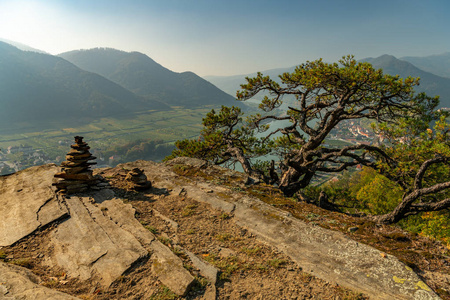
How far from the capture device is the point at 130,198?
8977 mm

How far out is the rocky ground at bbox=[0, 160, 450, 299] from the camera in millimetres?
4469

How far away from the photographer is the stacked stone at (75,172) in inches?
338

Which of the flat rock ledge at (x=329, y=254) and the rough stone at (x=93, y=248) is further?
the rough stone at (x=93, y=248)

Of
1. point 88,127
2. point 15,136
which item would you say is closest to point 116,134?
point 88,127

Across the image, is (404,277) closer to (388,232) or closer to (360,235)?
(360,235)

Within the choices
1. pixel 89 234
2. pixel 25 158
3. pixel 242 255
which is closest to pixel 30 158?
pixel 25 158

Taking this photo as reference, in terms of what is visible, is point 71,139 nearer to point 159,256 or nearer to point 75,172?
point 75,172

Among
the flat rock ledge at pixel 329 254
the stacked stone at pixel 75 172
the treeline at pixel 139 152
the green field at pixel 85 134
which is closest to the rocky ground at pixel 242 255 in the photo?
the flat rock ledge at pixel 329 254

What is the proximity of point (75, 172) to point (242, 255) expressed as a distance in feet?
25.5

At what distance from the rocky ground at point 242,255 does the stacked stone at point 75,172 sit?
4.30 feet

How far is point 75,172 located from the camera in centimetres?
877

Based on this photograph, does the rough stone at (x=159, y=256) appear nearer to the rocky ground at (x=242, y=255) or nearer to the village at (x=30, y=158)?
the rocky ground at (x=242, y=255)

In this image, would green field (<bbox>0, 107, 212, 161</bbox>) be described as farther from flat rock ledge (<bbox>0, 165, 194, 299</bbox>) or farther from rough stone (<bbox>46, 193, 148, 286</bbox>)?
rough stone (<bbox>46, 193, 148, 286</bbox>)

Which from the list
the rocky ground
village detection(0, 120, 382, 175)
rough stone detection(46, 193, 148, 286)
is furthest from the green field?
the rocky ground
